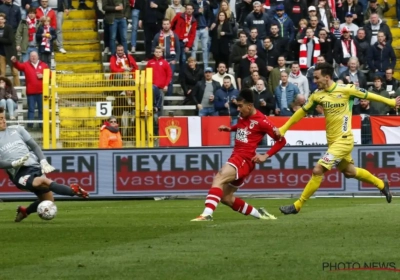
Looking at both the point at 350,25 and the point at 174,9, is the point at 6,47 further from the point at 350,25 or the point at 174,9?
the point at 350,25

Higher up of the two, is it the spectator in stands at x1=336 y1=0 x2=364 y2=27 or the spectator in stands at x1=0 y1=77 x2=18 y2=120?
the spectator in stands at x1=336 y1=0 x2=364 y2=27

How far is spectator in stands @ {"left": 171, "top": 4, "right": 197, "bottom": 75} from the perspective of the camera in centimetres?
3097

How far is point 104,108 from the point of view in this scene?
91.7ft

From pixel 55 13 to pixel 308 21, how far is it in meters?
7.17

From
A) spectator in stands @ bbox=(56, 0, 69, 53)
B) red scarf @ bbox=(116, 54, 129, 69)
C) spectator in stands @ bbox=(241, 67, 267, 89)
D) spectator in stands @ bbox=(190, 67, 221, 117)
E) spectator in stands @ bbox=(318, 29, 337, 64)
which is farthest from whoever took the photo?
spectator in stands @ bbox=(56, 0, 69, 53)

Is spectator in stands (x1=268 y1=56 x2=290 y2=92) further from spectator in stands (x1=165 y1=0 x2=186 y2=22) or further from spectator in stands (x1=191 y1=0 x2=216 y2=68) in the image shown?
spectator in stands (x1=165 y1=0 x2=186 y2=22)

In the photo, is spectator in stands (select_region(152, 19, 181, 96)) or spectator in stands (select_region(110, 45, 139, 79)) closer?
spectator in stands (select_region(110, 45, 139, 79))

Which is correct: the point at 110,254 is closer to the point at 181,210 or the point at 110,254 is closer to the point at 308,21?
the point at 181,210

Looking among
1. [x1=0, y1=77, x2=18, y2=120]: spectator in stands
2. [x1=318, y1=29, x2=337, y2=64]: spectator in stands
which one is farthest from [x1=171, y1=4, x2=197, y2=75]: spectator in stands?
[x1=0, y1=77, x2=18, y2=120]: spectator in stands

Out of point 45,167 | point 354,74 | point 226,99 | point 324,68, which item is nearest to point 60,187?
point 45,167

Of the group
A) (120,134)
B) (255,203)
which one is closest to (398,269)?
(255,203)

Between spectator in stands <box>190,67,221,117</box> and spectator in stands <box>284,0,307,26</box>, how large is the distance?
→ 3624 mm
